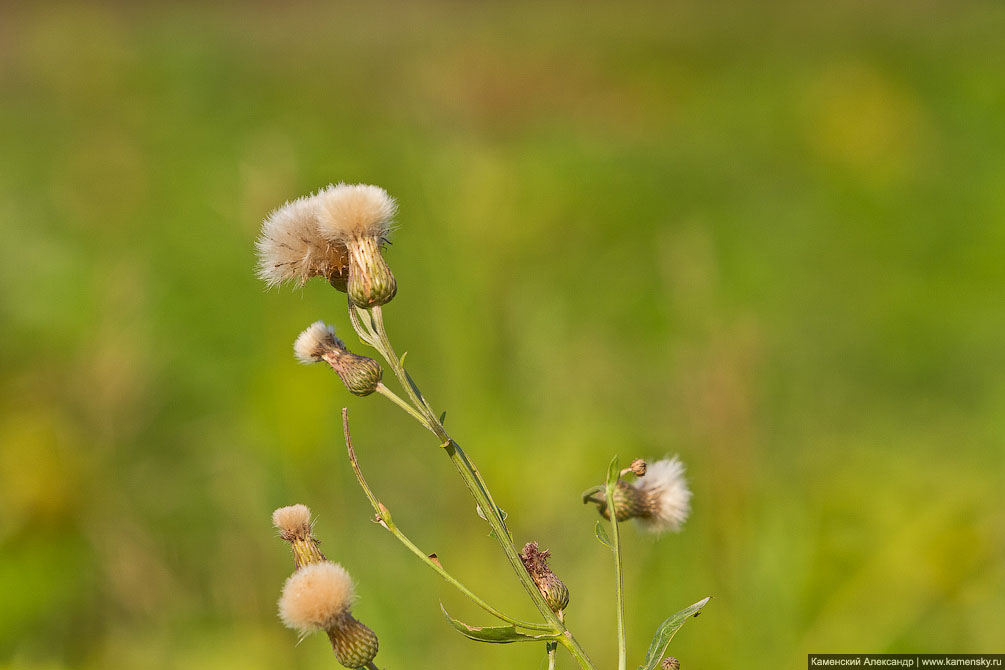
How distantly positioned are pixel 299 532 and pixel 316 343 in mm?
163

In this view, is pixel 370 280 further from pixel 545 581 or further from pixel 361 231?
pixel 545 581

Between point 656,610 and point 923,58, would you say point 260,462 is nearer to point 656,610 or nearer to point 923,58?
point 656,610

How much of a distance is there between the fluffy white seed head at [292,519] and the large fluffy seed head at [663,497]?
0.31 metres

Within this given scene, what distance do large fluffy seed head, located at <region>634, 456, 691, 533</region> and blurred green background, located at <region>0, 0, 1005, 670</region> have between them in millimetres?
1350

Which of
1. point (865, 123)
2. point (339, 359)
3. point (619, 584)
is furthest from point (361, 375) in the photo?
point (865, 123)

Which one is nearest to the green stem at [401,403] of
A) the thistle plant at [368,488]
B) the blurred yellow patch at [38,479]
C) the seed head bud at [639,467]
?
the thistle plant at [368,488]

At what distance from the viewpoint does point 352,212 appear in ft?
2.63

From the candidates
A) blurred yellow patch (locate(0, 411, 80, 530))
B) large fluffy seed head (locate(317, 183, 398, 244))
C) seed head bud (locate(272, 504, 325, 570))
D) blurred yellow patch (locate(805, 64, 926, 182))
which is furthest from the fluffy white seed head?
blurred yellow patch (locate(805, 64, 926, 182))

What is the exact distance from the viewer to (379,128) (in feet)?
25.5

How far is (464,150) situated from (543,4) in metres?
7.70

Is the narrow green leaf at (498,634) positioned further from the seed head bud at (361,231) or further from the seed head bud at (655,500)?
the seed head bud at (361,231)

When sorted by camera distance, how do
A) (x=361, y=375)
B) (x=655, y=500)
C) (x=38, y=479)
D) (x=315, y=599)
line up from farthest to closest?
(x=38, y=479), (x=655, y=500), (x=361, y=375), (x=315, y=599)

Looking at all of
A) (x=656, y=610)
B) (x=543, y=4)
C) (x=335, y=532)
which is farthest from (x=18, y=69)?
(x=656, y=610)

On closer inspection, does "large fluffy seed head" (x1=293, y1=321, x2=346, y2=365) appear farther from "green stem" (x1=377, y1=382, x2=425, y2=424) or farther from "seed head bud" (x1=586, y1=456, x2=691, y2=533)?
"seed head bud" (x1=586, y1=456, x2=691, y2=533)
